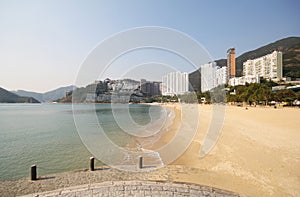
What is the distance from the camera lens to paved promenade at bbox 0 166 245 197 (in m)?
3.91

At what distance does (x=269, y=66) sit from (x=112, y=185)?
9462 cm

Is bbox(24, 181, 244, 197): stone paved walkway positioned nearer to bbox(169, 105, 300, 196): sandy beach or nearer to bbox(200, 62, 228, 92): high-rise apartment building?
bbox(169, 105, 300, 196): sandy beach

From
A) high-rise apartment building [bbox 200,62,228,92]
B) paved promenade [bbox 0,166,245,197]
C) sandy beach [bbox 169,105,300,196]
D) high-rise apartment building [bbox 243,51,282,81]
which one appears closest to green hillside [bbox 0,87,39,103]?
high-rise apartment building [bbox 200,62,228,92]

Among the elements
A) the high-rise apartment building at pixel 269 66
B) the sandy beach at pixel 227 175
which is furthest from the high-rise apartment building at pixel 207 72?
the high-rise apartment building at pixel 269 66

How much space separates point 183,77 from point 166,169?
38.1ft

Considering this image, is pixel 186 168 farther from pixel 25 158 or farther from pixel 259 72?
pixel 259 72

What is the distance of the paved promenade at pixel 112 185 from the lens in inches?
154

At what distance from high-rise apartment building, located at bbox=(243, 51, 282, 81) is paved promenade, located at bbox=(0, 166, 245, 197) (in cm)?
8393

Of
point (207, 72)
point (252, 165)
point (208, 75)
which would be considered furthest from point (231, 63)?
point (252, 165)

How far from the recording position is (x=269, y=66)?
82.9 m

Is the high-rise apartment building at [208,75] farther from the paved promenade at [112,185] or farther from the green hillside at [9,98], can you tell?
the green hillside at [9,98]

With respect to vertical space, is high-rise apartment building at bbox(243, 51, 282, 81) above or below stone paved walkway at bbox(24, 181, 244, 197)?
above

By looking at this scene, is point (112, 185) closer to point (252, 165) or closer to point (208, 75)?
point (252, 165)

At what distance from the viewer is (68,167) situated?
7844 mm
